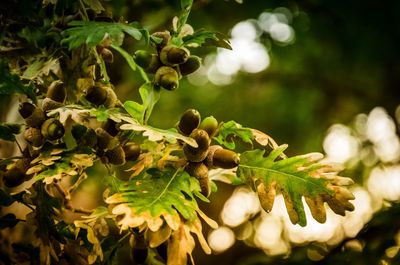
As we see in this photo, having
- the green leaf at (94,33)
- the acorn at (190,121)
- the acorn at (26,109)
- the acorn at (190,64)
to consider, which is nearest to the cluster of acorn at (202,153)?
the acorn at (190,121)

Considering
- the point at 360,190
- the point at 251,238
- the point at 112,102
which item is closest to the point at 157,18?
the point at 112,102

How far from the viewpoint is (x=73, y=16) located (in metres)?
1.01

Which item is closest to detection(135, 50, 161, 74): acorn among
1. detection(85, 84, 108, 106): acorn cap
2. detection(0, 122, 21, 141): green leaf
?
detection(85, 84, 108, 106): acorn cap

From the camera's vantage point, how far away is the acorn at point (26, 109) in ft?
2.91

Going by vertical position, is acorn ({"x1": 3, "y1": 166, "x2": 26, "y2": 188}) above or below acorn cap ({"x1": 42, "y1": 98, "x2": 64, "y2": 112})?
below

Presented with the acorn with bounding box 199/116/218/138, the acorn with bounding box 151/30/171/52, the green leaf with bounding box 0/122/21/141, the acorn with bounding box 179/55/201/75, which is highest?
the acorn with bounding box 151/30/171/52

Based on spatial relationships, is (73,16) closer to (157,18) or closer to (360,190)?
(157,18)

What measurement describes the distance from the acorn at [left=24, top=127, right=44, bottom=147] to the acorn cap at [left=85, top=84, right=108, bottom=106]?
14cm

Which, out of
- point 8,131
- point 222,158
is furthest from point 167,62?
point 8,131

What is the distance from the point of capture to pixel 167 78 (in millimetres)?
858

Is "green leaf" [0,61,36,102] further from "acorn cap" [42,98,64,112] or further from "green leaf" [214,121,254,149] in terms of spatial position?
"green leaf" [214,121,254,149]

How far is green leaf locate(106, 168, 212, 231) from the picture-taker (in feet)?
2.43

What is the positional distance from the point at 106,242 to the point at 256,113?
267 cm

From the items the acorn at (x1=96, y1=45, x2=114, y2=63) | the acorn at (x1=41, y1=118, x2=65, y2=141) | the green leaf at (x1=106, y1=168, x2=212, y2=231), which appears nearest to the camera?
the green leaf at (x1=106, y1=168, x2=212, y2=231)
